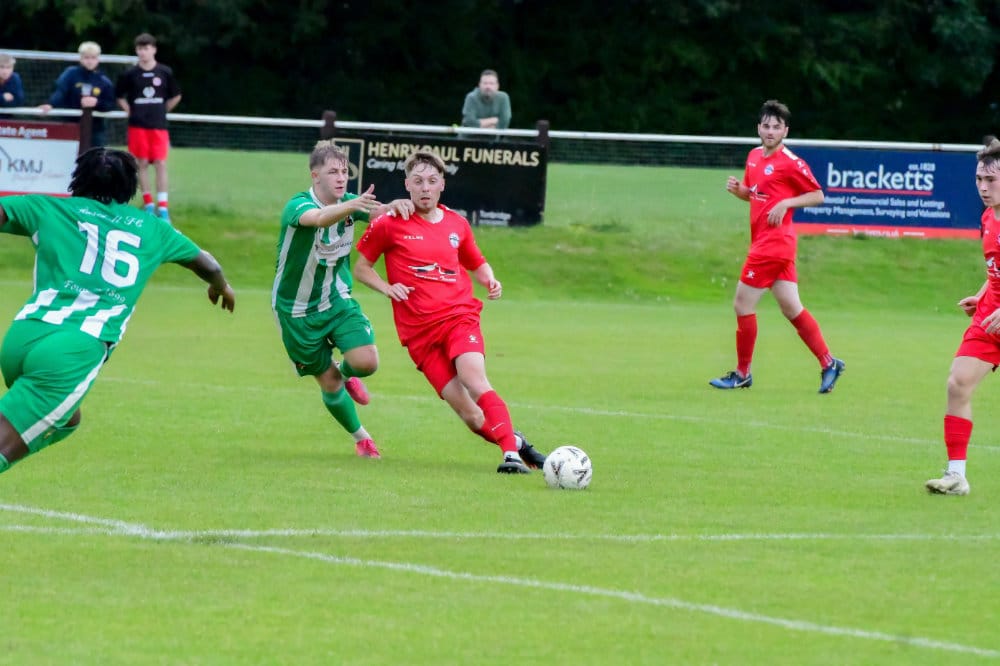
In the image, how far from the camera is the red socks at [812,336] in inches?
543

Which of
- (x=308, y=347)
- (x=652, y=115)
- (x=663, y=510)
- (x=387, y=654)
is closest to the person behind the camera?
(x=387, y=654)

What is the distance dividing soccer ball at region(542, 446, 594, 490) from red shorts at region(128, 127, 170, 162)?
14.4 m

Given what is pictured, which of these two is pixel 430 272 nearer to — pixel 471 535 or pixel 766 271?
pixel 471 535

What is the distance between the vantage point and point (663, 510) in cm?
831

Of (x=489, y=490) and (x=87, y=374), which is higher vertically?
(x=87, y=374)

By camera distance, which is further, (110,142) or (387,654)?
(110,142)

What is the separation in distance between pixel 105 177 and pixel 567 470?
113 inches

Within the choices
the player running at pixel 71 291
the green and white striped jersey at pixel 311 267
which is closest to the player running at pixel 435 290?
the green and white striped jersey at pixel 311 267

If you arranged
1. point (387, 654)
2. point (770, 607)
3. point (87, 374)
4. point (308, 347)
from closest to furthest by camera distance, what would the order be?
point (387, 654)
point (770, 607)
point (87, 374)
point (308, 347)

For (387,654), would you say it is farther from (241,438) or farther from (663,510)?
(241,438)

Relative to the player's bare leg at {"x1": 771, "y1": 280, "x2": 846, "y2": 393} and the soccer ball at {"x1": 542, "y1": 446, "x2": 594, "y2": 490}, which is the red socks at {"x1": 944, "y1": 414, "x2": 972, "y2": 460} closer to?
the soccer ball at {"x1": 542, "y1": 446, "x2": 594, "y2": 490}

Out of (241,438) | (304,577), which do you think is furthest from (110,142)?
(304,577)

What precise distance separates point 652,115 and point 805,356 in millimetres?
28714

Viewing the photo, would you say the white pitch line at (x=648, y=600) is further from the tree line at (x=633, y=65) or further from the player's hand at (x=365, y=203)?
the tree line at (x=633, y=65)
